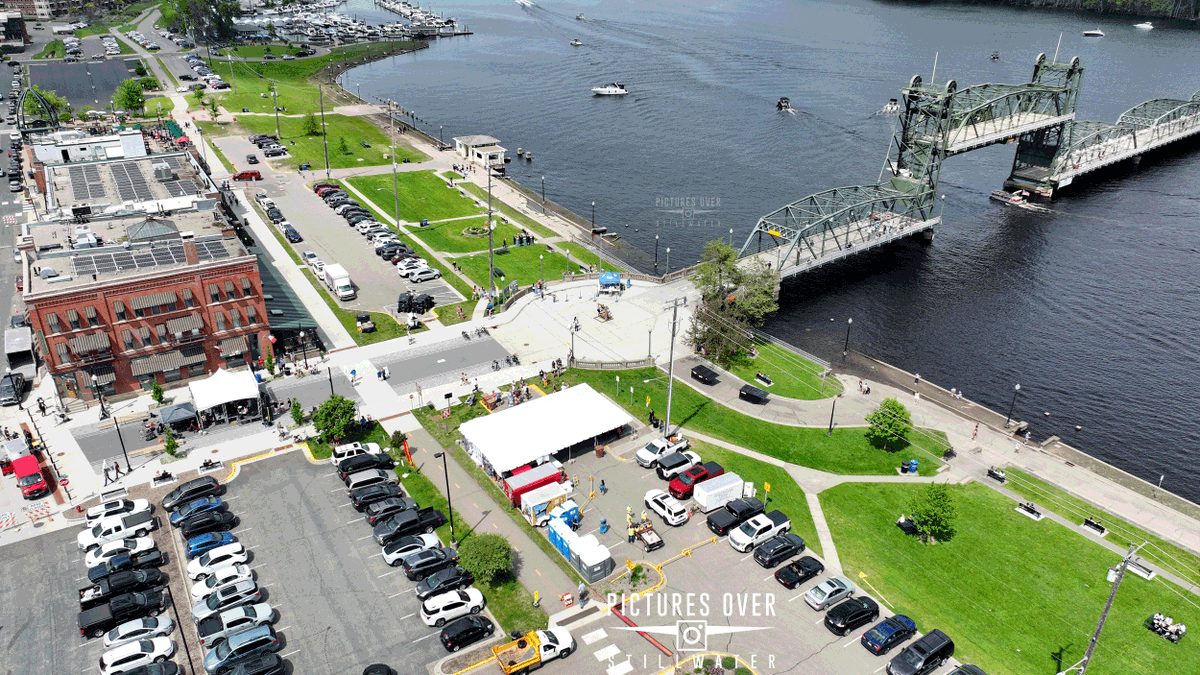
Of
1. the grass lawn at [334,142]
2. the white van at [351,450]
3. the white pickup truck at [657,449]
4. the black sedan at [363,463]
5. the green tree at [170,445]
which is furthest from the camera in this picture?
the grass lawn at [334,142]

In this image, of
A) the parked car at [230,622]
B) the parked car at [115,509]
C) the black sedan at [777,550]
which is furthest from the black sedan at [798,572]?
the parked car at [115,509]

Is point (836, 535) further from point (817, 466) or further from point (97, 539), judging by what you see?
point (97, 539)

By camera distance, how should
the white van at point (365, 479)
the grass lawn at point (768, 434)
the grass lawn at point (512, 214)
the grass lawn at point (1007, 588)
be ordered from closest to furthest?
the grass lawn at point (1007, 588)
the white van at point (365, 479)
the grass lawn at point (768, 434)
the grass lawn at point (512, 214)

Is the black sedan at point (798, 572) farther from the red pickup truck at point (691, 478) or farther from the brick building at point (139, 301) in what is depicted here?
the brick building at point (139, 301)

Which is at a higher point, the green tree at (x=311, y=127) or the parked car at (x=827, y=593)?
the green tree at (x=311, y=127)

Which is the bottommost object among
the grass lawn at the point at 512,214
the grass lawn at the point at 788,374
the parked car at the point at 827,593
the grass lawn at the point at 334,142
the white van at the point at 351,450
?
the parked car at the point at 827,593

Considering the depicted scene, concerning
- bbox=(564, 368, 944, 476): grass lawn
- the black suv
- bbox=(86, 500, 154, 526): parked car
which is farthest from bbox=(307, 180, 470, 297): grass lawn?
the black suv

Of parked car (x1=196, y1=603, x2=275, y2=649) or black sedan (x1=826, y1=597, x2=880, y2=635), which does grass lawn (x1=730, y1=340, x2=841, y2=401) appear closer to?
black sedan (x1=826, y1=597, x2=880, y2=635)
